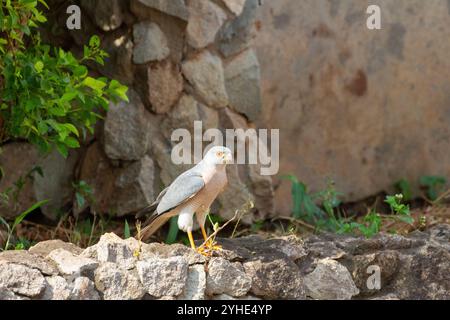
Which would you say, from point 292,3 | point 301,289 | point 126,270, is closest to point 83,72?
point 126,270

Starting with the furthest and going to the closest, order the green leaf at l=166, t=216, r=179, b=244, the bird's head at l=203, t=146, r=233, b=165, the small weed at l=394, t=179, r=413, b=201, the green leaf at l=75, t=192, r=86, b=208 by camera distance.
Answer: the small weed at l=394, t=179, r=413, b=201, the green leaf at l=75, t=192, r=86, b=208, the green leaf at l=166, t=216, r=179, b=244, the bird's head at l=203, t=146, r=233, b=165

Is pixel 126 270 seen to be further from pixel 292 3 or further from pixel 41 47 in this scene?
pixel 292 3

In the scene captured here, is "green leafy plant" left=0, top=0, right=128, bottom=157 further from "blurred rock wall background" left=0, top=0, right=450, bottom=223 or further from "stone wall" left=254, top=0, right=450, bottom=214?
"stone wall" left=254, top=0, right=450, bottom=214

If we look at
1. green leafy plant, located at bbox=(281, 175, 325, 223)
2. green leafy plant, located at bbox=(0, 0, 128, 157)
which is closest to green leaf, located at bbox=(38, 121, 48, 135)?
green leafy plant, located at bbox=(0, 0, 128, 157)

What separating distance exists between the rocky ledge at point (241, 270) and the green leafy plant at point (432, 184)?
7.93ft

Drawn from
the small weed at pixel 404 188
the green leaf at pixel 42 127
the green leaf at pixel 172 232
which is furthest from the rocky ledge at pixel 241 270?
the small weed at pixel 404 188

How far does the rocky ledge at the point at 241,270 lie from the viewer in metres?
3.87

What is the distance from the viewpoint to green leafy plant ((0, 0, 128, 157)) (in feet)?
15.3

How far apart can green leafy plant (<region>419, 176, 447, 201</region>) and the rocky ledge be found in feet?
7.93

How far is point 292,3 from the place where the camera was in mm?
6633

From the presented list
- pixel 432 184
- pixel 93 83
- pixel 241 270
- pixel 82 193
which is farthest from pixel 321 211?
pixel 241 270

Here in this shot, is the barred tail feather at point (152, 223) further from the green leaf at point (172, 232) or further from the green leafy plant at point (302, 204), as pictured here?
the green leafy plant at point (302, 204)

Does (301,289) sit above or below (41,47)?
below

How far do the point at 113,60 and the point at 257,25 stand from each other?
1188mm
